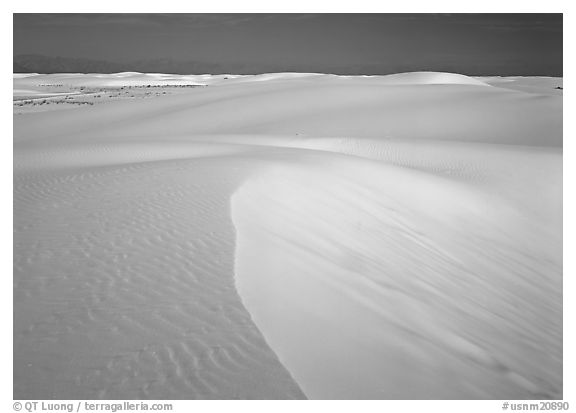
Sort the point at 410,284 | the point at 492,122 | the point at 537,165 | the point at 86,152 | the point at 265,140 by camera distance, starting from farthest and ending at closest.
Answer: the point at 492,122 → the point at 265,140 → the point at 537,165 → the point at 86,152 → the point at 410,284

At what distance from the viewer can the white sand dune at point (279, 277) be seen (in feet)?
11.3

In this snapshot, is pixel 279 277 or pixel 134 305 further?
pixel 279 277

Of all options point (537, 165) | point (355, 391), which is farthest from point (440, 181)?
point (355, 391)

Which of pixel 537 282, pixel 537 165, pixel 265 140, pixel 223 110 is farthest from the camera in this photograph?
pixel 223 110

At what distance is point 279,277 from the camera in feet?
14.9

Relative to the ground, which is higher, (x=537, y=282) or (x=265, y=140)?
(x=265, y=140)

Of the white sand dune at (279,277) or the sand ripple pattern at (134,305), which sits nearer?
the sand ripple pattern at (134,305)

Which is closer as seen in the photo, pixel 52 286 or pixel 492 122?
pixel 52 286

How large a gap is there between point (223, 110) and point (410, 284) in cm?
1694

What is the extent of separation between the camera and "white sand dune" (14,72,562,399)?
3.45 m

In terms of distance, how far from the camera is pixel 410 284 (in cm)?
562

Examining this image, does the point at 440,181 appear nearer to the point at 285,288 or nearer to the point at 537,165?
the point at 537,165

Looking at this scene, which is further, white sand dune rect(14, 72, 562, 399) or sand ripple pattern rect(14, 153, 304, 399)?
white sand dune rect(14, 72, 562, 399)
